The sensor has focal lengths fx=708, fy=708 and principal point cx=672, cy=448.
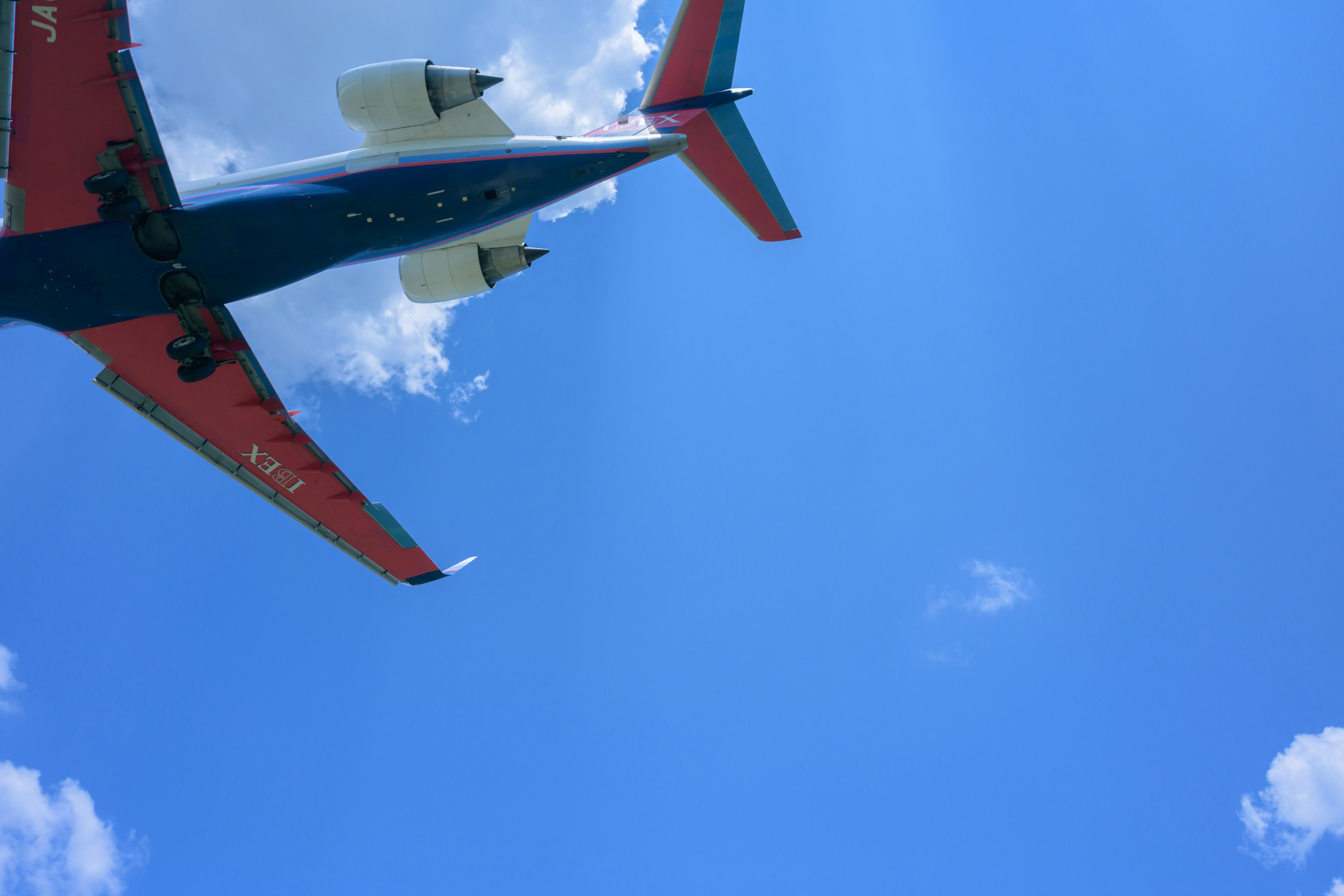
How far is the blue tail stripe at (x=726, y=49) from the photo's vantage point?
17.2m

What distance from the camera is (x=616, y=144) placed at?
15.9m

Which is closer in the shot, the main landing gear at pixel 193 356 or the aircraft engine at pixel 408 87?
the aircraft engine at pixel 408 87

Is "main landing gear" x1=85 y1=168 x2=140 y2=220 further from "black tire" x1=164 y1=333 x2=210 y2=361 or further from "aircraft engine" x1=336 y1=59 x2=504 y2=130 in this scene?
"aircraft engine" x1=336 y1=59 x2=504 y2=130

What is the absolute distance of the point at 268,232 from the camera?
1505 centimetres

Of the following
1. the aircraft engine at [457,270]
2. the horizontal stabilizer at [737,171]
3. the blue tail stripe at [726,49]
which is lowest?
the aircraft engine at [457,270]

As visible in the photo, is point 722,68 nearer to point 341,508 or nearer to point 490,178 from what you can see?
point 490,178

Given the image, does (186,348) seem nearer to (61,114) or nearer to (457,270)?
(61,114)

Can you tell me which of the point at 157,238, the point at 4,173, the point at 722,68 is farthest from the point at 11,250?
the point at 722,68

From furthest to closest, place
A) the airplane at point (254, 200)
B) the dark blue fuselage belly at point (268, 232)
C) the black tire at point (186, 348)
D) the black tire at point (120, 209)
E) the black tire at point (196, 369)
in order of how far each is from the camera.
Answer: the black tire at point (196, 369) < the black tire at point (186, 348) < the dark blue fuselage belly at point (268, 232) < the black tire at point (120, 209) < the airplane at point (254, 200)

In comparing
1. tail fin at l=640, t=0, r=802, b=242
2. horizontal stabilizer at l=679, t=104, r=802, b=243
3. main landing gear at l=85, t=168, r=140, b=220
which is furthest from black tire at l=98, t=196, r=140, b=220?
horizontal stabilizer at l=679, t=104, r=802, b=243

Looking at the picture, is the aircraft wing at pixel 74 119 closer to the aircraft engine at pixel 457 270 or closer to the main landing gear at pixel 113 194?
the main landing gear at pixel 113 194

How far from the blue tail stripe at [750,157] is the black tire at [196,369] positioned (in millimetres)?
13428

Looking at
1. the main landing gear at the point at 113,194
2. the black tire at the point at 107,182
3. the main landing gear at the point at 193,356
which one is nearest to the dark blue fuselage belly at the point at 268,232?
the main landing gear at the point at 113,194

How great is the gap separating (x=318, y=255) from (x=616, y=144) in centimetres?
710
